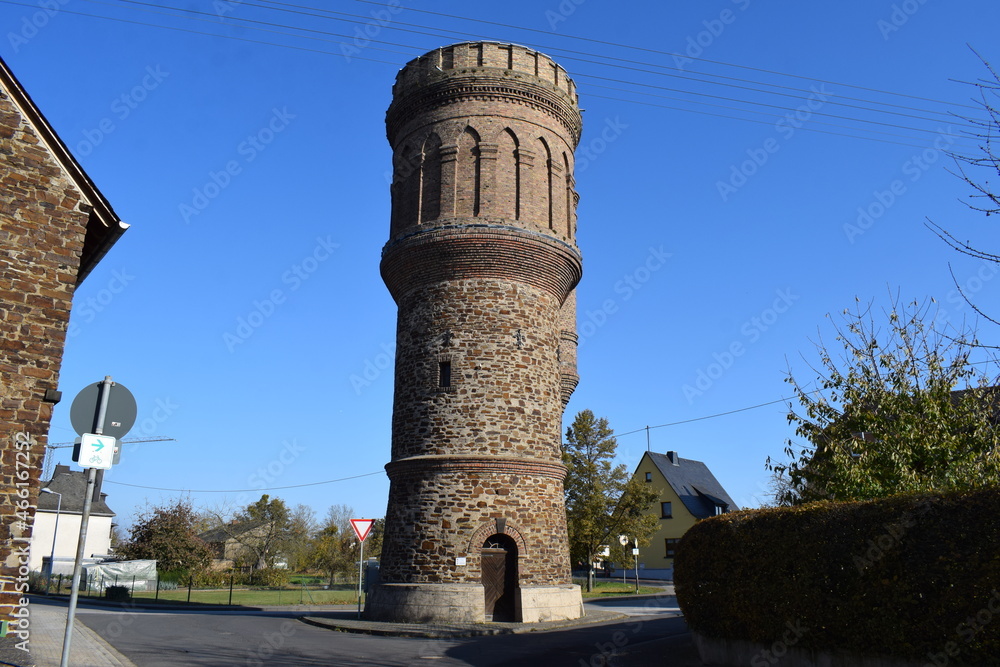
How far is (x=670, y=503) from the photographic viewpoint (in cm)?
5319

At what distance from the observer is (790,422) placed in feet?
46.5

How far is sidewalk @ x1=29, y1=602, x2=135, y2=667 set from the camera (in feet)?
34.2

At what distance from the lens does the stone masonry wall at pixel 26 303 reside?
832cm

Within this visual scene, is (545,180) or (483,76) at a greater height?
(483,76)

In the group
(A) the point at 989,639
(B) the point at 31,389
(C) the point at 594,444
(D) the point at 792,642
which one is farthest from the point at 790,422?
(C) the point at 594,444

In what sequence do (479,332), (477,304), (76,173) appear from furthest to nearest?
(477,304) < (479,332) < (76,173)

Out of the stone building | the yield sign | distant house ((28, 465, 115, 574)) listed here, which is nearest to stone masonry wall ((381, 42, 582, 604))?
the yield sign

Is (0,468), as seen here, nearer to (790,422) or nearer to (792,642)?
(792,642)

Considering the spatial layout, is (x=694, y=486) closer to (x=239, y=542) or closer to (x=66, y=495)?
(x=239, y=542)

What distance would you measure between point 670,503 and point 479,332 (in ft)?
126

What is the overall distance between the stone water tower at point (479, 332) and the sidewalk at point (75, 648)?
21.3ft

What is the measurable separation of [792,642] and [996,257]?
5738 millimetres

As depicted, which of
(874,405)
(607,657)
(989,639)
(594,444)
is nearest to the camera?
(989,639)

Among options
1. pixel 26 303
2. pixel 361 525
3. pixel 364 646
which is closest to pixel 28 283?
pixel 26 303
